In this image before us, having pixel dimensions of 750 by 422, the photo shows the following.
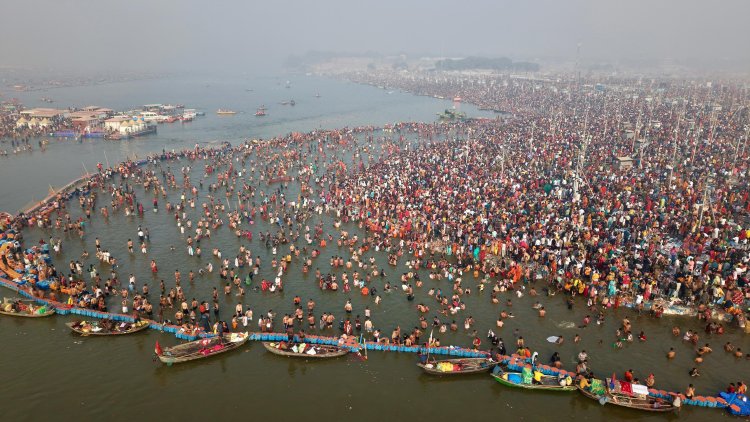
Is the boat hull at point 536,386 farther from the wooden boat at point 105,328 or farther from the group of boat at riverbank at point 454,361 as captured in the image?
the wooden boat at point 105,328

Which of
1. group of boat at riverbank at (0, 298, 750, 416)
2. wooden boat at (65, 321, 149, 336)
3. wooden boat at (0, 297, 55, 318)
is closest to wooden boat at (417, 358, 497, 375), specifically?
group of boat at riverbank at (0, 298, 750, 416)

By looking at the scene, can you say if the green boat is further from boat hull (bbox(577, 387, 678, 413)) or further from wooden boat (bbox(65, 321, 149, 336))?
wooden boat (bbox(65, 321, 149, 336))

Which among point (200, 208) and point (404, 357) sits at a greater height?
point (200, 208)

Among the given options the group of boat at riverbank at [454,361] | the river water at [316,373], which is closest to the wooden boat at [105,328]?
the group of boat at riverbank at [454,361]

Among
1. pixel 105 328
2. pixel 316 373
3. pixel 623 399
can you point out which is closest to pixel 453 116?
pixel 316 373

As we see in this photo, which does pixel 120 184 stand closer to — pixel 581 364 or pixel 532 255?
pixel 532 255

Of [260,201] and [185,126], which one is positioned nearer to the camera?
[260,201]

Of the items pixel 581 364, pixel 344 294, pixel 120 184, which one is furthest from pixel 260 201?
pixel 581 364
